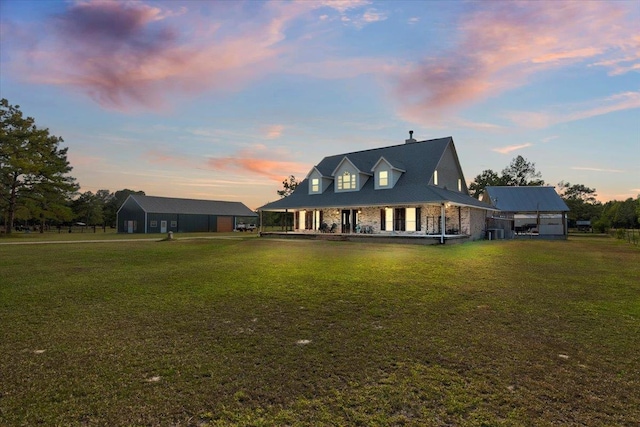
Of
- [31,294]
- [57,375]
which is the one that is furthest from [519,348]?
[31,294]

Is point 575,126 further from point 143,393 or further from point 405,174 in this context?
point 143,393

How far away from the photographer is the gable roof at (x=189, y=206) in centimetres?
4591

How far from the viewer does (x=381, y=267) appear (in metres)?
11.0

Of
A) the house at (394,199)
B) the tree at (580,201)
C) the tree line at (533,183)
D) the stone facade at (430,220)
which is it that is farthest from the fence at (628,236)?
the tree at (580,201)

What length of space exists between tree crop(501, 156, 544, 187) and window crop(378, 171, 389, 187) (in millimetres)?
42815

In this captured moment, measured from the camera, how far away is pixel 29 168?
3338 centimetres

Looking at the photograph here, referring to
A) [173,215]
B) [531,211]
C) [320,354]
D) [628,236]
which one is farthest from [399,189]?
[173,215]

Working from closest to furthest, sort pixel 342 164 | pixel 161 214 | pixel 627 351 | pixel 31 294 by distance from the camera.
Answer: pixel 627 351
pixel 31 294
pixel 342 164
pixel 161 214

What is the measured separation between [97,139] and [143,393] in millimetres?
A: 29095

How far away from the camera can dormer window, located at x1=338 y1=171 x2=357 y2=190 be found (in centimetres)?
2800

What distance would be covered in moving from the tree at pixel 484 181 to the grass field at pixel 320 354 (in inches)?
2193

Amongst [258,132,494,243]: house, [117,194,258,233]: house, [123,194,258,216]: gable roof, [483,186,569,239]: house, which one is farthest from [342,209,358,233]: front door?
[123,194,258,216]: gable roof

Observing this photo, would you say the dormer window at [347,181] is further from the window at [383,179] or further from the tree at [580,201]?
the tree at [580,201]

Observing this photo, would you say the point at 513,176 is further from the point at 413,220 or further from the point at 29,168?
the point at 29,168
